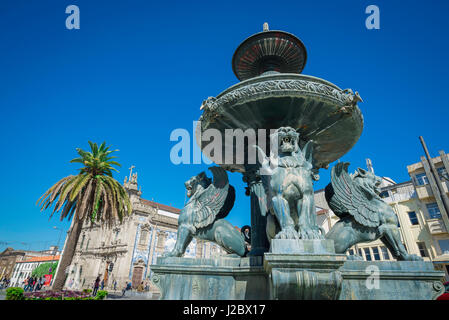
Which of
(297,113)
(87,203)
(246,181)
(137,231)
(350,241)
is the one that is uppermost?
(137,231)

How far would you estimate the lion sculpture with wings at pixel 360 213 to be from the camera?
357 centimetres

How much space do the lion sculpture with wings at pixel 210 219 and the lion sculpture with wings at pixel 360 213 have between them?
4.98ft

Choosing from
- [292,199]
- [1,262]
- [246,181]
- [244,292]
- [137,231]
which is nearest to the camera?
[292,199]

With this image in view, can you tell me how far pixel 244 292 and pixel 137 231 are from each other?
30.1 meters

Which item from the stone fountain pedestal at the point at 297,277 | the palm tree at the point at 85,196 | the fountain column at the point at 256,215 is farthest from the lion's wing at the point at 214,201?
the palm tree at the point at 85,196

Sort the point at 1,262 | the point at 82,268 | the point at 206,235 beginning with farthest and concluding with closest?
the point at 1,262 < the point at 82,268 < the point at 206,235

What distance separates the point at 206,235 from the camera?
400cm

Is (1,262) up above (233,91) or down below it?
above

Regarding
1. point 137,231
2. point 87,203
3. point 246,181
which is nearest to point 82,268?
point 137,231

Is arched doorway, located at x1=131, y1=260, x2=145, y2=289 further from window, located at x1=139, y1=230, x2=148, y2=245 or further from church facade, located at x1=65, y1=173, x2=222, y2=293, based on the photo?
window, located at x1=139, y1=230, x2=148, y2=245

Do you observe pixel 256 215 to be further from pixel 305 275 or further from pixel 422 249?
pixel 422 249

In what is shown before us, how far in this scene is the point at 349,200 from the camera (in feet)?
12.4

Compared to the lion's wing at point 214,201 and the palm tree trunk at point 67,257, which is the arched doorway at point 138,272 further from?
the lion's wing at point 214,201
